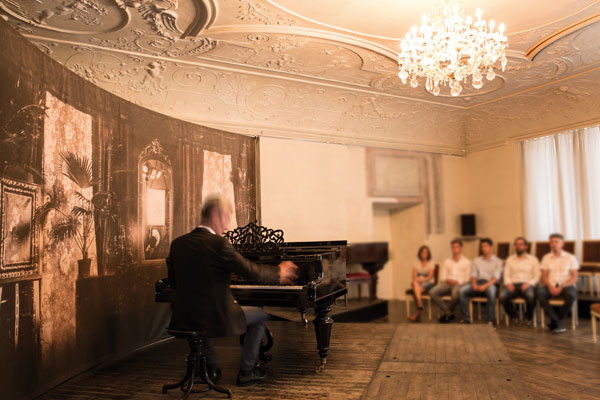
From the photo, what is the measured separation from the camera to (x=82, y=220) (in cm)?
426

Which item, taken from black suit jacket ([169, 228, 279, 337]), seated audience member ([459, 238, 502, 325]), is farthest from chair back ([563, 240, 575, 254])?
black suit jacket ([169, 228, 279, 337])

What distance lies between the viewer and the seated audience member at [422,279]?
7.42 metres

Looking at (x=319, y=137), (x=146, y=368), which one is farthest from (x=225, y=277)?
(x=319, y=137)

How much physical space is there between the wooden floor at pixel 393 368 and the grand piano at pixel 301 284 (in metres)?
0.44

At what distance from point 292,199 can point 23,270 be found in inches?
189

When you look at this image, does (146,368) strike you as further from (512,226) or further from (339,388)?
(512,226)

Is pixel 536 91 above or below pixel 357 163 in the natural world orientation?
above

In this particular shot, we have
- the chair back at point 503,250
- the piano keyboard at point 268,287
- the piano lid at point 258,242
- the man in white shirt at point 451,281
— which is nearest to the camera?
the piano keyboard at point 268,287

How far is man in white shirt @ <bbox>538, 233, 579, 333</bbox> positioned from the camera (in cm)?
619

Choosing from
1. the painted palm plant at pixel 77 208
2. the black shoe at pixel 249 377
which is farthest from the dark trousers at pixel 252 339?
the painted palm plant at pixel 77 208

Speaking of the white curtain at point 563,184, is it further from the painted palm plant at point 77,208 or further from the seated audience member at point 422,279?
the painted palm plant at point 77,208

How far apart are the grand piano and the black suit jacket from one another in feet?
1.57

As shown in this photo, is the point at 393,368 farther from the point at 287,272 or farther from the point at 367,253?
the point at 367,253

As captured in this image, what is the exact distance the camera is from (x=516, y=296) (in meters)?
6.70
